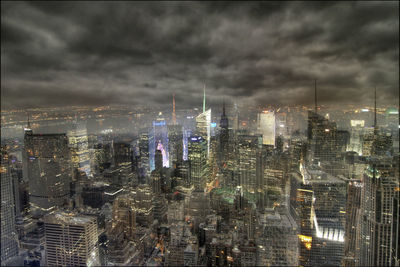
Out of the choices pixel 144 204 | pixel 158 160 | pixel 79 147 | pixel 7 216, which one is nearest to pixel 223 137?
pixel 158 160

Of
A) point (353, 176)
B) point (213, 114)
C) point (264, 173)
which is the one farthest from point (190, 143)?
point (353, 176)

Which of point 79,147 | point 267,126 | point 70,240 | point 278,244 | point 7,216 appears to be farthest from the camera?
point 79,147

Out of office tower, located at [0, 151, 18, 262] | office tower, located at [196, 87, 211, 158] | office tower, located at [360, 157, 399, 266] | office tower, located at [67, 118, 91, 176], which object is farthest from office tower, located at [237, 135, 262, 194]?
office tower, located at [0, 151, 18, 262]

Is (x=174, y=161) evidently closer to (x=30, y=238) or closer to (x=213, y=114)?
(x=213, y=114)

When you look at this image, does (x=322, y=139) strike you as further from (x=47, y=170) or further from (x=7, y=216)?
(x=47, y=170)

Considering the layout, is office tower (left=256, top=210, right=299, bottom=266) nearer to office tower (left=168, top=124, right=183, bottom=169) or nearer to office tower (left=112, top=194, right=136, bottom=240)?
office tower (left=112, top=194, right=136, bottom=240)

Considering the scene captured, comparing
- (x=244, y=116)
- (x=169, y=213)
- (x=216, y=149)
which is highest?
(x=244, y=116)
